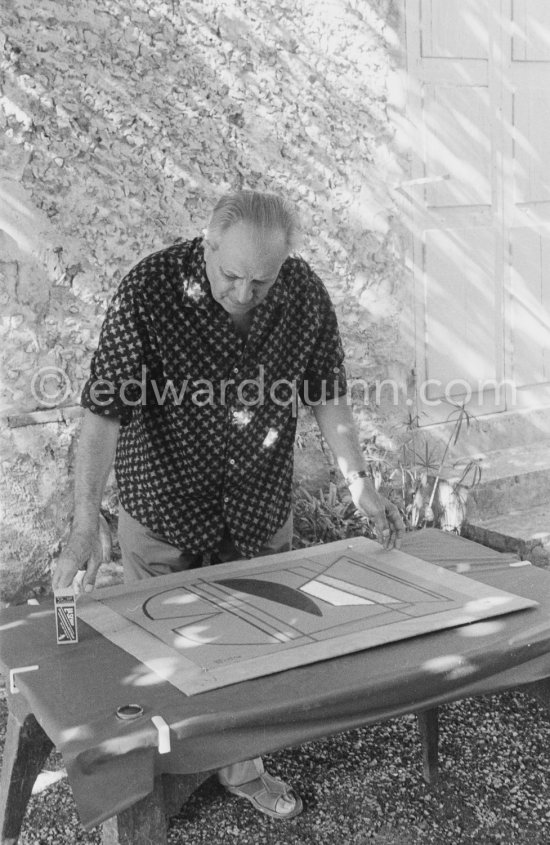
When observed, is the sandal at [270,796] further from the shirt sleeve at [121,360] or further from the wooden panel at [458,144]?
the wooden panel at [458,144]

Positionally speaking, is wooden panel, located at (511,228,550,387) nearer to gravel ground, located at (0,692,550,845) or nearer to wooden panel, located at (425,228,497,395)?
wooden panel, located at (425,228,497,395)

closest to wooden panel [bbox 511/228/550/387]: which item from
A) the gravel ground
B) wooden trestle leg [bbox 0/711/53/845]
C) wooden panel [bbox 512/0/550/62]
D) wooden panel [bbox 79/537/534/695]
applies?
wooden panel [bbox 512/0/550/62]

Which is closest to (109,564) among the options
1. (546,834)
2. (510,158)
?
(546,834)

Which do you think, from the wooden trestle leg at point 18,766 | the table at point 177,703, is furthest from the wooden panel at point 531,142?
the wooden trestle leg at point 18,766

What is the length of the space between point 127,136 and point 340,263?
1.29 metres

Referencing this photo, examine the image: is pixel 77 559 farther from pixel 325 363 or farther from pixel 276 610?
pixel 325 363

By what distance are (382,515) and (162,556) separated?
2.09 feet

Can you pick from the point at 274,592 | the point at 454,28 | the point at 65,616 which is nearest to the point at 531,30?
the point at 454,28

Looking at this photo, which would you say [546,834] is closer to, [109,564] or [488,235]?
[109,564]

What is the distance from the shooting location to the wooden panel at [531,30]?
5.23 meters

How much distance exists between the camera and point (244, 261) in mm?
2352

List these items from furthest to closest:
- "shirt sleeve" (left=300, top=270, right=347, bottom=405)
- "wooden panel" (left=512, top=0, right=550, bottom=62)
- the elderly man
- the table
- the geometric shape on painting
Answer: "wooden panel" (left=512, top=0, right=550, bottom=62) < "shirt sleeve" (left=300, top=270, right=347, bottom=405) < the elderly man < the geometric shape on painting < the table

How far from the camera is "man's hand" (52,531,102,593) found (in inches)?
85.4

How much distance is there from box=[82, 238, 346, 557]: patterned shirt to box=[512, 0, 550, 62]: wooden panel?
3.21 m
